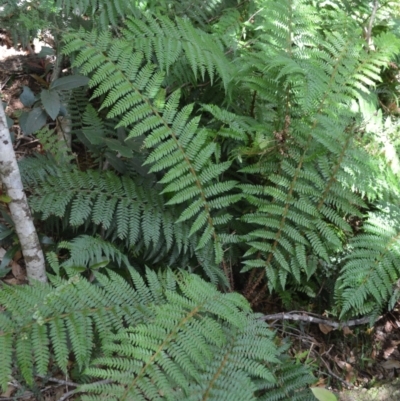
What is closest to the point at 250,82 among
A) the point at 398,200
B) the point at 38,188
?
the point at 398,200

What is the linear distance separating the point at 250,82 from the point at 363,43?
75 centimetres

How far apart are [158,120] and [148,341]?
1.24 metres

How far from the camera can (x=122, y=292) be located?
7.49ft

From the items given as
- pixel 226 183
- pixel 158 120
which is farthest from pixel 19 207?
pixel 226 183

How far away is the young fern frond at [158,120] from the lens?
2.52m

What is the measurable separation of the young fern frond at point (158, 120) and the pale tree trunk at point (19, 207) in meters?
0.54

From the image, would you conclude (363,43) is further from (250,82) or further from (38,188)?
(38,188)

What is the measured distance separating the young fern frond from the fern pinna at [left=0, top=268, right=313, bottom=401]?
20.4 inches

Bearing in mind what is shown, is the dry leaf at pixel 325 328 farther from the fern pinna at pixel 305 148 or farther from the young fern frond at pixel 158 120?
the young fern frond at pixel 158 120

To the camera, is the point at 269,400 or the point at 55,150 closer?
the point at 269,400

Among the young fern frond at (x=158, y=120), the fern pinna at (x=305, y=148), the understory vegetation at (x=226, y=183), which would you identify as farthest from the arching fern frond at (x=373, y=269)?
the young fern frond at (x=158, y=120)

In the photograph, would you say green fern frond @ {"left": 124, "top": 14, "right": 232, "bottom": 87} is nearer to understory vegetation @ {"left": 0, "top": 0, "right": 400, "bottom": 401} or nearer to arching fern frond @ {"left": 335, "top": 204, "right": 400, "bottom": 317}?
understory vegetation @ {"left": 0, "top": 0, "right": 400, "bottom": 401}

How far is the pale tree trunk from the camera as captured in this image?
224cm

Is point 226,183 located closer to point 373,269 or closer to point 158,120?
point 158,120
